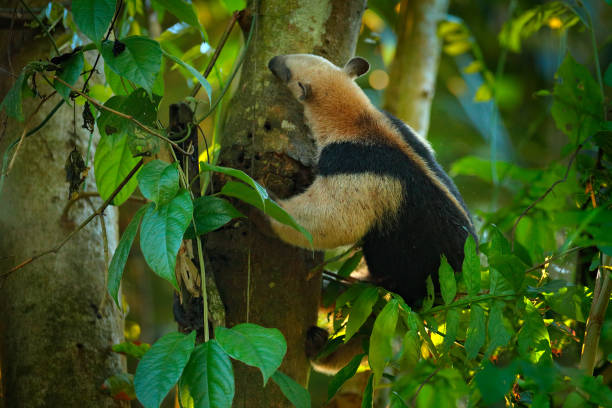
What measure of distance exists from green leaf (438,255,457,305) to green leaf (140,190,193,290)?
94 centimetres

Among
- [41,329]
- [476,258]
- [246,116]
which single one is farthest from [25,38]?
[476,258]

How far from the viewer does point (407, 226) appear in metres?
2.67

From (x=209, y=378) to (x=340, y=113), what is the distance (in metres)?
1.85

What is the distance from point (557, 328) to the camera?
2086 millimetres

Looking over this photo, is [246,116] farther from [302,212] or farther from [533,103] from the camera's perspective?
[533,103]

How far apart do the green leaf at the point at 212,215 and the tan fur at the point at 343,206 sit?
2.21ft

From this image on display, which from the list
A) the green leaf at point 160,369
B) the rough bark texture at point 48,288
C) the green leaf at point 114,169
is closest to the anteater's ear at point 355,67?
the green leaf at point 114,169

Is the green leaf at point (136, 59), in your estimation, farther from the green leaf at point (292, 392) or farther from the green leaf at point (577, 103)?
the green leaf at point (577, 103)

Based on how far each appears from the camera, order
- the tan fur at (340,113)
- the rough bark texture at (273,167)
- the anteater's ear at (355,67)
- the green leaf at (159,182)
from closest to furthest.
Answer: the green leaf at (159,182)
the rough bark texture at (273,167)
the tan fur at (340,113)
the anteater's ear at (355,67)

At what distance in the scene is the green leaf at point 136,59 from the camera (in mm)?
1743

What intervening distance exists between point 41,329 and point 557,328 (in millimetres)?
2033

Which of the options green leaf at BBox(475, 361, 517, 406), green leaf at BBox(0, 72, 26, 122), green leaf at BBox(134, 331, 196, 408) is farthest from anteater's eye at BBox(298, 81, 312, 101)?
green leaf at BBox(475, 361, 517, 406)

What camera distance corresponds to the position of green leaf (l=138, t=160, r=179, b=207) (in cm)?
158

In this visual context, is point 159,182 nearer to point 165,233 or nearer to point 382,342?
point 165,233
